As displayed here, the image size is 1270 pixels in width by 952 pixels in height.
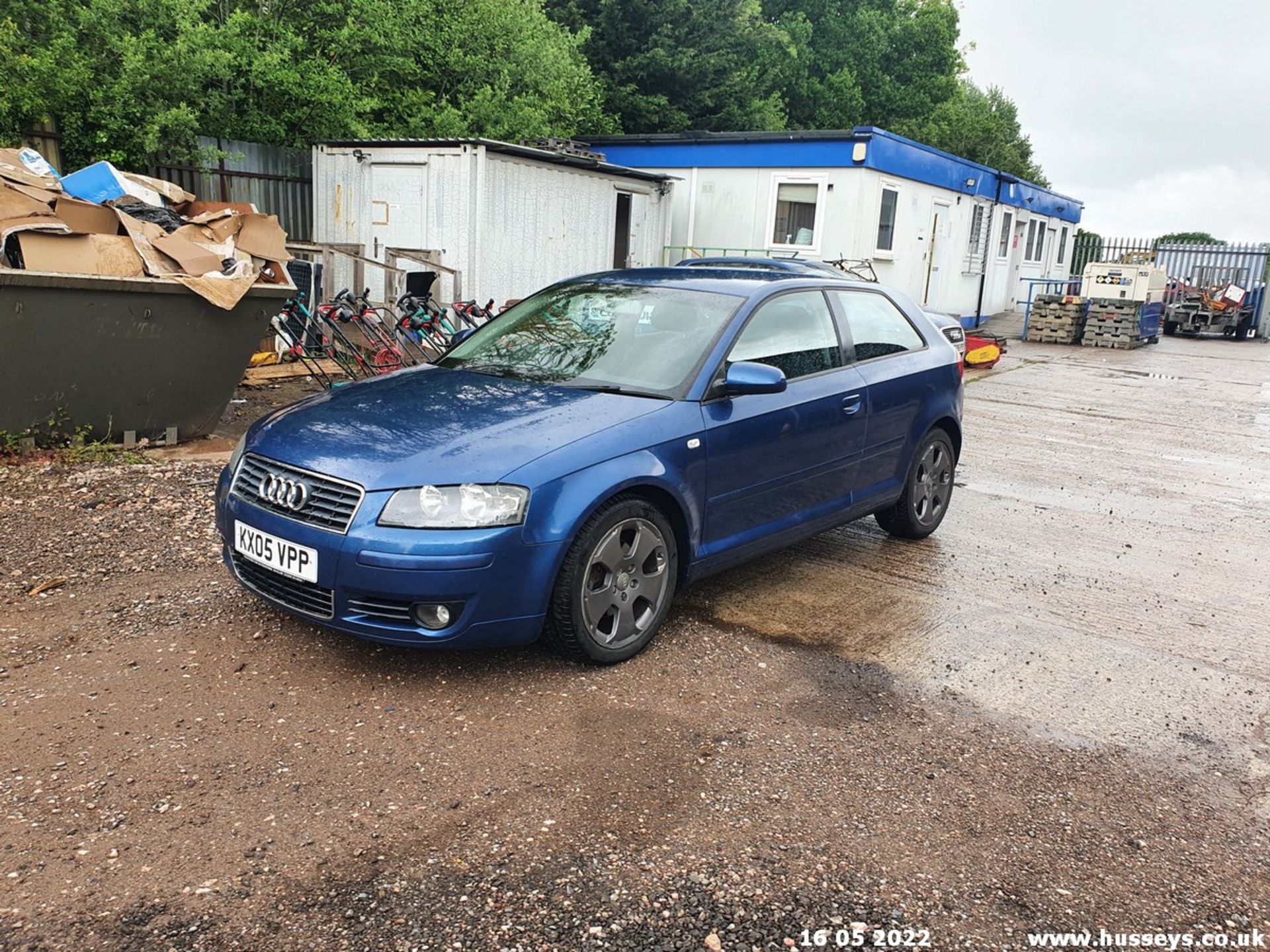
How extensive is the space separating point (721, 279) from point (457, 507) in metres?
2.27

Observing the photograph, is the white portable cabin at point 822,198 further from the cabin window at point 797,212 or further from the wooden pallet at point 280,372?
the wooden pallet at point 280,372

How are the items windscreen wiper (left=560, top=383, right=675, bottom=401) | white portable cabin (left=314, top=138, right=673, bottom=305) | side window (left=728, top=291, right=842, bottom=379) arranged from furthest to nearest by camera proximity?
white portable cabin (left=314, top=138, right=673, bottom=305)
side window (left=728, top=291, right=842, bottom=379)
windscreen wiper (left=560, top=383, right=675, bottom=401)

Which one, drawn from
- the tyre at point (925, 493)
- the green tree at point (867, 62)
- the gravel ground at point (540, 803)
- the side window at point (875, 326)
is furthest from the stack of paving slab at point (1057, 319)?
the gravel ground at point (540, 803)

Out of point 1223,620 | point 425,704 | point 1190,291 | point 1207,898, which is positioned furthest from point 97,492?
point 1190,291

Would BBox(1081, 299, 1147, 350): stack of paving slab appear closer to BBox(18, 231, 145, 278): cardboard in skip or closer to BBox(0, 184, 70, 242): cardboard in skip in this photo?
BBox(18, 231, 145, 278): cardboard in skip

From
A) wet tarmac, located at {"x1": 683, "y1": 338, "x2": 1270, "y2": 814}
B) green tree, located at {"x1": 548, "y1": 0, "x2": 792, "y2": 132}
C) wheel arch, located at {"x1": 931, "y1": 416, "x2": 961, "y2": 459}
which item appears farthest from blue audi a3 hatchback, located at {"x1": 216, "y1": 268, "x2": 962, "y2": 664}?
green tree, located at {"x1": 548, "y1": 0, "x2": 792, "y2": 132}

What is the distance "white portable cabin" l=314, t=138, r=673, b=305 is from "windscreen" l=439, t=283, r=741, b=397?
7421 mm

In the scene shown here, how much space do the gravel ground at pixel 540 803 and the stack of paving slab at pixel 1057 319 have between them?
63.5ft

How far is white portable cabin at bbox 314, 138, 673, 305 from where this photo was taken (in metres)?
12.6

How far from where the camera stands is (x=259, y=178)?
13836 mm

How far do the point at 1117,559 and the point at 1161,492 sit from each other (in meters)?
2.24

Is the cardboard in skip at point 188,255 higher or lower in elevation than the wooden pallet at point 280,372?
higher

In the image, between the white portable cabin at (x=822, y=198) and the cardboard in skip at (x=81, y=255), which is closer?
the cardboard in skip at (x=81, y=255)

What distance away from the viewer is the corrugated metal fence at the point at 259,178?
12.8 m
